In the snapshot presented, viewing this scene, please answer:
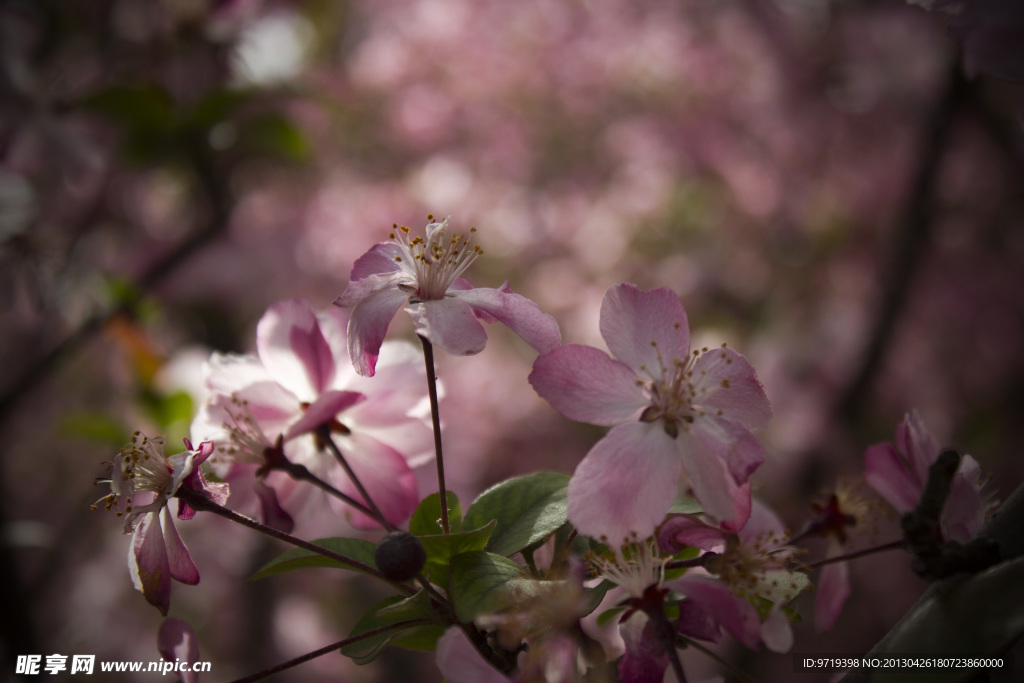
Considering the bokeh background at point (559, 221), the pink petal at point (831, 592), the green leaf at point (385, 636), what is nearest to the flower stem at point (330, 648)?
the green leaf at point (385, 636)

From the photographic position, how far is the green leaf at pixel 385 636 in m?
0.45

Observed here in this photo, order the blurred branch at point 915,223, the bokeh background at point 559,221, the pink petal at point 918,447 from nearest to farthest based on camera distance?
the pink petal at point 918,447
the blurred branch at point 915,223
the bokeh background at point 559,221

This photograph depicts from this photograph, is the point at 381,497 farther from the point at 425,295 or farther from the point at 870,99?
the point at 870,99

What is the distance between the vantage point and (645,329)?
521 millimetres

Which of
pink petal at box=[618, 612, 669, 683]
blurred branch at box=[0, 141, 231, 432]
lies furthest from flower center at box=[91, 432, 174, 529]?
blurred branch at box=[0, 141, 231, 432]

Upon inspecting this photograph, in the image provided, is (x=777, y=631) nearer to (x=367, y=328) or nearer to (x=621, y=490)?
(x=621, y=490)

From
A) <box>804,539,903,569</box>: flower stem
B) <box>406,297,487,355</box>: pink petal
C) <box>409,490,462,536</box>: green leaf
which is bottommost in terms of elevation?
<box>804,539,903,569</box>: flower stem

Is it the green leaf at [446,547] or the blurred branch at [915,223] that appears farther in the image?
the blurred branch at [915,223]

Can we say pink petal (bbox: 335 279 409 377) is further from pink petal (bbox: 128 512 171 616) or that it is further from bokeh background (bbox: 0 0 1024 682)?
bokeh background (bbox: 0 0 1024 682)

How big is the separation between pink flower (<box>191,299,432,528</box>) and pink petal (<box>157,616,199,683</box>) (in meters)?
0.10

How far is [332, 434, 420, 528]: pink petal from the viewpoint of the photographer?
56 centimetres

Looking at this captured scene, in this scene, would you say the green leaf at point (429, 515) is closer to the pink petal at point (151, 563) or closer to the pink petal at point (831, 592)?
the pink petal at point (151, 563)

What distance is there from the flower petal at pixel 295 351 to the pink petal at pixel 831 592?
16.7 inches

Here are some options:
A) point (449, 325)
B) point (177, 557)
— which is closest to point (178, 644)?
point (177, 557)
